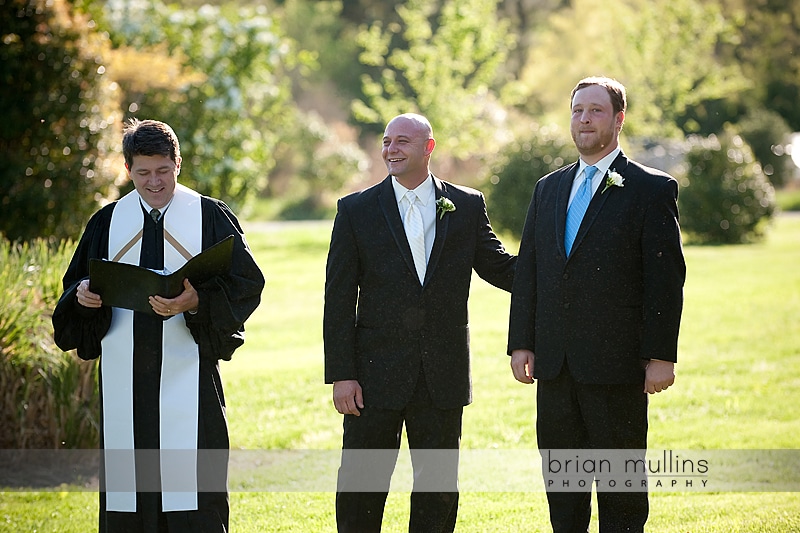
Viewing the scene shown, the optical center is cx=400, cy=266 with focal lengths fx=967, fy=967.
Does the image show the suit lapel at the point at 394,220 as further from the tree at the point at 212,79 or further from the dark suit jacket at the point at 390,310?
the tree at the point at 212,79

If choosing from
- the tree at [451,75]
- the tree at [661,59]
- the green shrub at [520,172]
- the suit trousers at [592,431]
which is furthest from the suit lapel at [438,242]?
the tree at [661,59]

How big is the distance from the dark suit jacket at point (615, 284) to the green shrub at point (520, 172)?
48.0 ft

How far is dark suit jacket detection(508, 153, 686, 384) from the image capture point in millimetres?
4078

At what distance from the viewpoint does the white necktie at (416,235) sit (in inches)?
173

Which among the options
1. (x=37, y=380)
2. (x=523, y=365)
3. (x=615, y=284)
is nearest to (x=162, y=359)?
(x=523, y=365)

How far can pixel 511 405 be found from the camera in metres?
8.84

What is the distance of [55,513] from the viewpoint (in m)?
6.08

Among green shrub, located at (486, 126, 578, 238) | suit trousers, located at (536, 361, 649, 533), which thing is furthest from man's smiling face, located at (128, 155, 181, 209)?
green shrub, located at (486, 126, 578, 238)

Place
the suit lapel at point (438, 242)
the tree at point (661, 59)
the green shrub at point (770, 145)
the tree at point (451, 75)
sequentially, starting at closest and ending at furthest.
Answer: the suit lapel at point (438, 242) < the tree at point (451, 75) < the tree at point (661, 59) < the green shrub at point (770, 145)

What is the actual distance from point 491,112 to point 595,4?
13819 millimetres

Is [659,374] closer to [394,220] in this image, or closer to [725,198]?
[394,220]

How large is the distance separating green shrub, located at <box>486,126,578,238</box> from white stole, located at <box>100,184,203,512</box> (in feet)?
49.4

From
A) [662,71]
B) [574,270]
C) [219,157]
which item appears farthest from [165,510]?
[662,71]

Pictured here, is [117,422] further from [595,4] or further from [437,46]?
[595,4]
